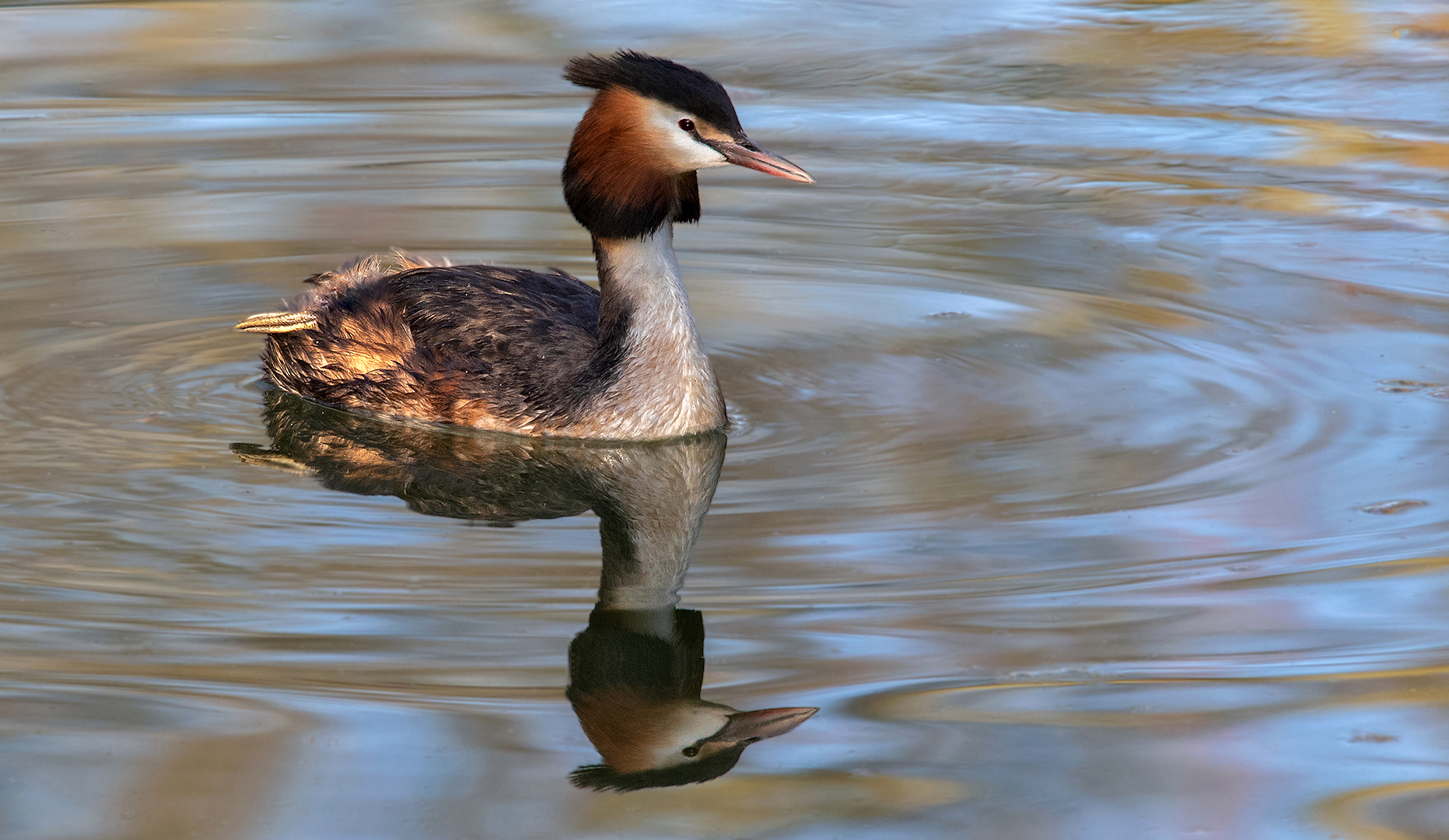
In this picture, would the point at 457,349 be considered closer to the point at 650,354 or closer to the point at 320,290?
the point at 650,354

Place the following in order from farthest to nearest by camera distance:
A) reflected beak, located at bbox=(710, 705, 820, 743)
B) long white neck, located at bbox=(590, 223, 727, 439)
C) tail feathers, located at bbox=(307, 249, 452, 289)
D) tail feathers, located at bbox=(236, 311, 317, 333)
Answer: tail feathers, located at bbox=(307, 249, 452, 289) < tail feathers, located at bbox=(236, 311, 317, 333) < long white neck, located at bbox=(590, 223, 727, 439) < reflected beak, located at bbox=(710, 705, 820, 743)

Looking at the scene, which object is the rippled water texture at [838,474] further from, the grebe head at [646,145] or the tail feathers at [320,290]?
the grebe head at [646,145]

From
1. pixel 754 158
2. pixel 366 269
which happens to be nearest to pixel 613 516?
pixel 754 158

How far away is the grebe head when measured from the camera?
6.30 meters

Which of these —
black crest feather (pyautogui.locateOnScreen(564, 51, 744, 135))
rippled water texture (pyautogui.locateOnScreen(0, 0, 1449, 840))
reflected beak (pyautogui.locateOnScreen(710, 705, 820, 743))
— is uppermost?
black crest feather (pyautogui.locateOnScreen(564, 51, 744, 135))

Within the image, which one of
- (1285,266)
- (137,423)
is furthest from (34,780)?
(1285,266)

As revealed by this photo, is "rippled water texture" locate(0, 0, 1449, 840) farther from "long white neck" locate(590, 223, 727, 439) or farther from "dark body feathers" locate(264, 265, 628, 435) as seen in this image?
"long white neck" locate(590, 223, 727, 439)

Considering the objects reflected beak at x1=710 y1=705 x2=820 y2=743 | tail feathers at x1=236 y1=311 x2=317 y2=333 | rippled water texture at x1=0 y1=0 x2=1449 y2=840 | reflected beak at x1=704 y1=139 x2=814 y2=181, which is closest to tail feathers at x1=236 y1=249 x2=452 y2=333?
tail feathers at x1=236 y1=311 x2=317 y2=333

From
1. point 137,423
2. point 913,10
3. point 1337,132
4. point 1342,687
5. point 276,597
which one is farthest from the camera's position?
point 913,10

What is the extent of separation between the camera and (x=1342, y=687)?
4.78m

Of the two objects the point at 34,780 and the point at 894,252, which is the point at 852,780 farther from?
the point at 894,252

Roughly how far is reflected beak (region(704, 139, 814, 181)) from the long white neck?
0.53 m

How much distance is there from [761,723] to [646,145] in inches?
99.1

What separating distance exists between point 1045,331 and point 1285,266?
4.86ft
